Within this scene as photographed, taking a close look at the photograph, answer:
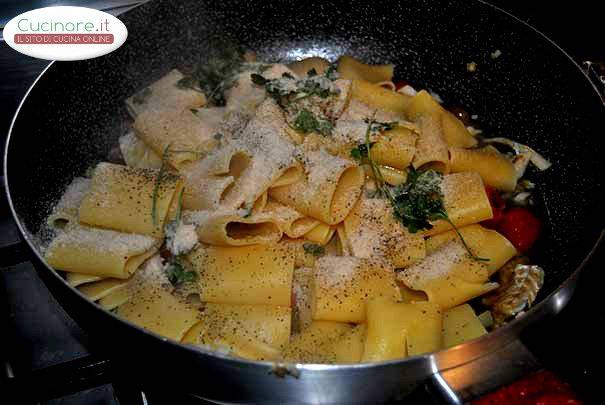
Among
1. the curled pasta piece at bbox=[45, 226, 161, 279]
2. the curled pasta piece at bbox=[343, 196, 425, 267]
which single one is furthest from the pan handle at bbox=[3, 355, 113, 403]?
the curled pasta piece at bbox=[343, 196, 425, 267]

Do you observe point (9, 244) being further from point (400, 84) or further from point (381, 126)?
point (400, 84)

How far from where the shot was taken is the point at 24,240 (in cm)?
216

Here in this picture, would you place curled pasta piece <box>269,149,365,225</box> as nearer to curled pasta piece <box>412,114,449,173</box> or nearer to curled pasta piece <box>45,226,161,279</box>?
curled pasta piece <box>412,114,449,173</box>

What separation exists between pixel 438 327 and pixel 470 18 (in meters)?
1.74

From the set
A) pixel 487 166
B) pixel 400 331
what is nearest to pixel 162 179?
Result: pixel 400 331

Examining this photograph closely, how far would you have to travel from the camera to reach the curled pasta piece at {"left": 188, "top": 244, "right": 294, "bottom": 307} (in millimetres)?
2314

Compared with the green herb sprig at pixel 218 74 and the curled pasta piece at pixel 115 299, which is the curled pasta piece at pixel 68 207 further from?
the green herb sprig at pixel 218 74

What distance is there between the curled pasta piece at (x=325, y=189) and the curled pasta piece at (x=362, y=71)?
774 millimetres

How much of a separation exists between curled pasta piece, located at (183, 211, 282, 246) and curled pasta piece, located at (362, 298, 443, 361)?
1.80 feet

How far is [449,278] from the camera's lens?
2.38 m

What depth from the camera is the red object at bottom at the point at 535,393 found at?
5.96 feet

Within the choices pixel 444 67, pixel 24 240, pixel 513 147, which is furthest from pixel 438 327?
pixel 444 67

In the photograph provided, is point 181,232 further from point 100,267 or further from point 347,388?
point 347,388

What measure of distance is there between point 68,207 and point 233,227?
0.70 m
